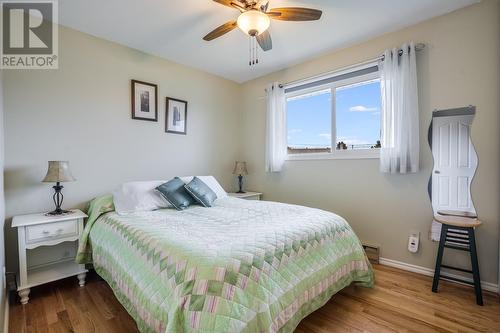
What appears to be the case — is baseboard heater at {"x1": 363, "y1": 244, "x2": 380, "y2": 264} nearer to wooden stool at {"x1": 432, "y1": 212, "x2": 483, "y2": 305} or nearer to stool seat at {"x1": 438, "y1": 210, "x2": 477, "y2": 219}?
wooden stool at {"x1": 432, "y1": 212, "x2": 483, "y2": 305}

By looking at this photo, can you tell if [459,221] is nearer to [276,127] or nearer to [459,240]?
[459,240]

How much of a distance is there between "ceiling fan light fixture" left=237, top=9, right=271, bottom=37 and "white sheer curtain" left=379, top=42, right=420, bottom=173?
1511 millimetres

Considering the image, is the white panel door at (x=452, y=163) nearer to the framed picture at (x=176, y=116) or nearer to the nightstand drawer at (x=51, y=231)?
the framed picture at (x=176, y=116)

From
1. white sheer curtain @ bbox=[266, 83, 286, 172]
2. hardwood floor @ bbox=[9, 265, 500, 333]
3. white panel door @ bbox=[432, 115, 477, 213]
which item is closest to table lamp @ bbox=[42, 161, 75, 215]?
hardwood floor @ bbox=[9, 265, 500, 333]

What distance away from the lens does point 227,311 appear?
110 cm

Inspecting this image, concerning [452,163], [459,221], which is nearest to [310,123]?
[452,163]

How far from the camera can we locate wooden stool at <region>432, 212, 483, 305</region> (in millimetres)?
1938

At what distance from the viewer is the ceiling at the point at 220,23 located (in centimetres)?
213

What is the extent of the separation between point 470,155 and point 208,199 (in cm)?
253

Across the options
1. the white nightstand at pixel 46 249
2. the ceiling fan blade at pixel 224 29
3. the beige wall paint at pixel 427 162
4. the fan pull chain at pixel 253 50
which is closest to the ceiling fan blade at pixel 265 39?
the ceiling fan blade at pixel 224 29

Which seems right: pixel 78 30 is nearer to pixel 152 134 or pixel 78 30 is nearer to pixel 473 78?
pixel 152 134

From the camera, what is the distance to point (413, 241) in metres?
2.46

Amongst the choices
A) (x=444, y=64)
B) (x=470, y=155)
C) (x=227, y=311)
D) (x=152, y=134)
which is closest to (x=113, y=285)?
(x=227, y=311)

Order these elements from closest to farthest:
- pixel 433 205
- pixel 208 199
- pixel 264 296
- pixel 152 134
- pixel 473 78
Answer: pixel 264 296, pixel 473 78, pixel 433 205, pixel 208 199, pixel 152 134
